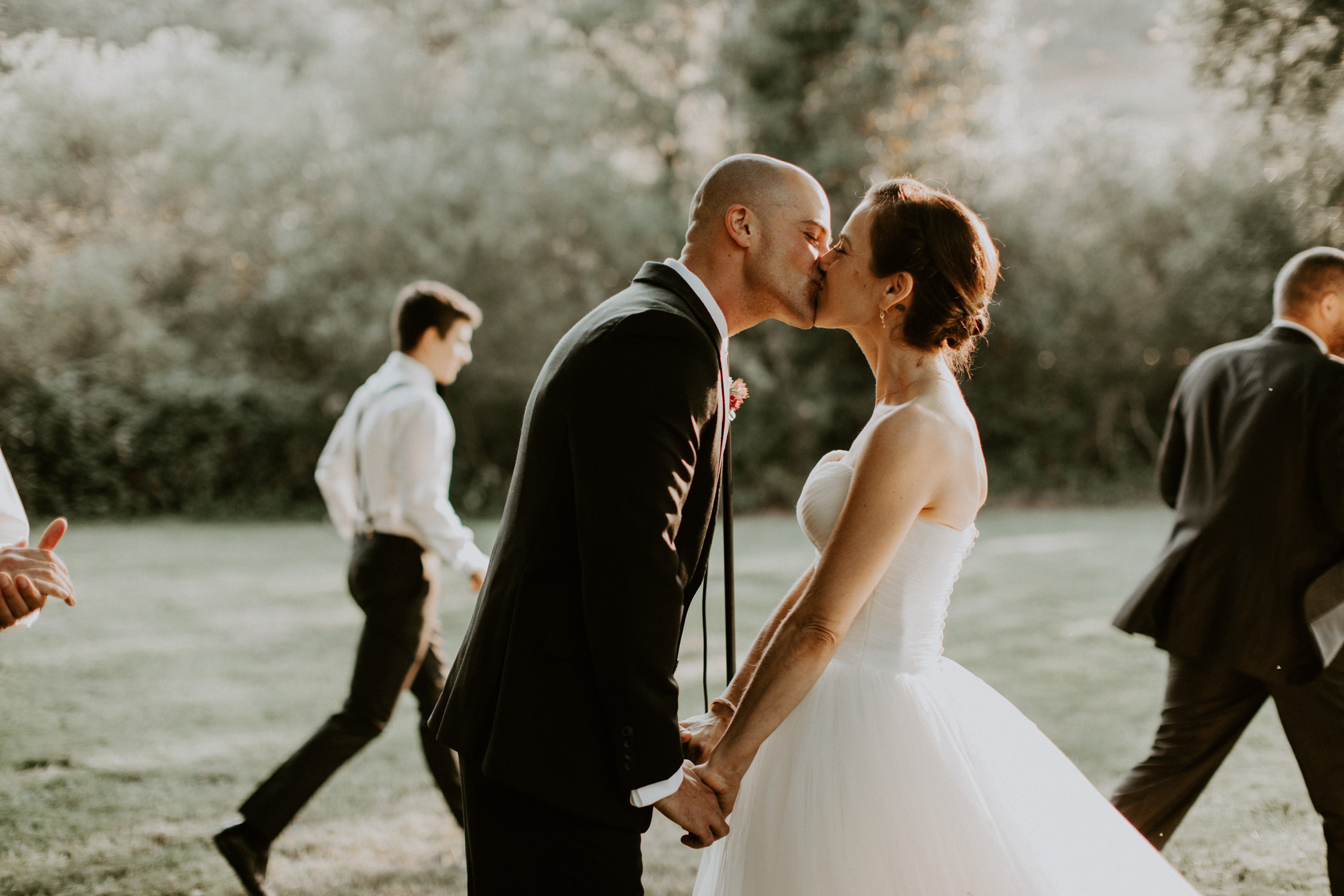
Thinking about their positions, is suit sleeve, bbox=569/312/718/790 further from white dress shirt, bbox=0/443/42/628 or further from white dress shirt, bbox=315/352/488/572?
white dress shirt, bbox=315/352/488/572

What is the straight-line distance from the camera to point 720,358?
1934mm

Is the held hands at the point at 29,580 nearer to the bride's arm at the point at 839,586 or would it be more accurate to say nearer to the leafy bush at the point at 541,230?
the bride's arm at the point at 839,586

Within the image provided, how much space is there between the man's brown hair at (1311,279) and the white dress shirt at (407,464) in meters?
3.25

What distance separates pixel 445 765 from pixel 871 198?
2.83 meters

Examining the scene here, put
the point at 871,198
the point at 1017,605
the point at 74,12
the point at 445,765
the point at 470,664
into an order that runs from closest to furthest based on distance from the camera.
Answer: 1. the point at 470,664
2. the point at 871,198
3. the point at 445,765
4. the point at 74,12
5. the point at 1017,605

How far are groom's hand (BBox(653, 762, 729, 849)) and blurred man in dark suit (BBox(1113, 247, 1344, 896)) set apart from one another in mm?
2192

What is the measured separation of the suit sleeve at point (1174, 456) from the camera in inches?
159

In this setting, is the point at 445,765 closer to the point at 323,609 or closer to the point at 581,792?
the point at 581,792

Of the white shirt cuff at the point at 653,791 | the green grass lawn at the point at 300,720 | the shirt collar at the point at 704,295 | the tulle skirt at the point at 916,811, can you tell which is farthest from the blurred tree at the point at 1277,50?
the white shirt cuff at the point at 653,791

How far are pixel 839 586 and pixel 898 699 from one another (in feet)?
1.09

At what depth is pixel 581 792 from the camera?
1821 mm

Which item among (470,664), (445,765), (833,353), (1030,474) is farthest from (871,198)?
(1030,474)

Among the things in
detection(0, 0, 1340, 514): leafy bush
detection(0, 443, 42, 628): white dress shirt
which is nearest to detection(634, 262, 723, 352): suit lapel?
detection(0, 443, 42, 628): white dress shirt

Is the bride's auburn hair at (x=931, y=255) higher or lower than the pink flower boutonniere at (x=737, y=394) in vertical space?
higher
